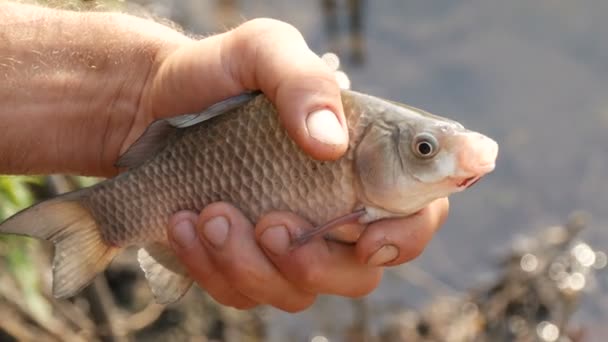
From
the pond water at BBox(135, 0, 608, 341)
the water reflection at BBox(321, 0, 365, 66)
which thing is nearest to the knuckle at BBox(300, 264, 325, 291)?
the pond water at BBox(135, 0, 608, 341)

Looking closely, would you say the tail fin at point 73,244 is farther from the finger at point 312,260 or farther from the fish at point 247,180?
the finger at point 312,260

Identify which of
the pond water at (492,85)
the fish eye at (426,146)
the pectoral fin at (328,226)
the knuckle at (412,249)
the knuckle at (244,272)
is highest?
the fish eye at (426,146)

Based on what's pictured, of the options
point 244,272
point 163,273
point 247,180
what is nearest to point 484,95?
point 163,273

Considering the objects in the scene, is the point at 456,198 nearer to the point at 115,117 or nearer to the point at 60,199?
the point at 115,117

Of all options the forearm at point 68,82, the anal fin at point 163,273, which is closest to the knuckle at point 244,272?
the anal fin at point 163,273

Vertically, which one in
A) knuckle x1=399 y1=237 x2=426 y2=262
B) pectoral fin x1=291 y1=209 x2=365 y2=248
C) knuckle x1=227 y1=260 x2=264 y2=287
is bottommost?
knuckle x1=227 y1=260 x2=264 y2=287

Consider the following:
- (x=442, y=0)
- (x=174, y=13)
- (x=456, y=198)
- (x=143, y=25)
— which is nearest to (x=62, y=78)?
(x=143, y=25)

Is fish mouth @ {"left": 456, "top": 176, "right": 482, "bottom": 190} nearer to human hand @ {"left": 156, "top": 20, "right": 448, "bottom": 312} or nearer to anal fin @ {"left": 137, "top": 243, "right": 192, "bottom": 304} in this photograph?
human hand @ {"left": 156, "top": 20, "right": 448, "bottom": 312}
